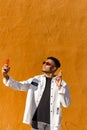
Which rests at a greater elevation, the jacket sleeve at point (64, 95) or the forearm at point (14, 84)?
the forearm at point (14, 84)

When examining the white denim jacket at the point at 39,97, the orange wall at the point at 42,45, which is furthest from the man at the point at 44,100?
the orange wall at the point at 42,45

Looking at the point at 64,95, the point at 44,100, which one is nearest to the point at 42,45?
the point at 44,100

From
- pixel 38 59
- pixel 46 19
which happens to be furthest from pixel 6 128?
pixel 46 19

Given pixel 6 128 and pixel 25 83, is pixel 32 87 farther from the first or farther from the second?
pixel 6 128

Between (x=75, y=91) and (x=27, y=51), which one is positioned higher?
(x=27, y=51)

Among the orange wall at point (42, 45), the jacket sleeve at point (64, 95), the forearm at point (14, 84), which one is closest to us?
the jacket sleeve at point (64, 95)

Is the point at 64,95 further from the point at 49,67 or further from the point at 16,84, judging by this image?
the point at 16,84

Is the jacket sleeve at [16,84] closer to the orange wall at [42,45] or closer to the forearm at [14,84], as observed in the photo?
the forearm at [14,84]

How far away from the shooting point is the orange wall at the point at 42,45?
638cm

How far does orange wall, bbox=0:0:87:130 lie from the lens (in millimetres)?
6383

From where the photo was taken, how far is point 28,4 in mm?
6605

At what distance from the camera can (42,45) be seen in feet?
21.5

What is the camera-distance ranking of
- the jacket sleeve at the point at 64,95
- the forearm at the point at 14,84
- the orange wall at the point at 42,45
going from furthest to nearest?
1. the orange wall at the point at 42,45
2. the forearm at the point at 14,84
3. the jacket sleeve at the point at 64,95

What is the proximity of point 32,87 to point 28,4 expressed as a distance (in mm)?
2033
